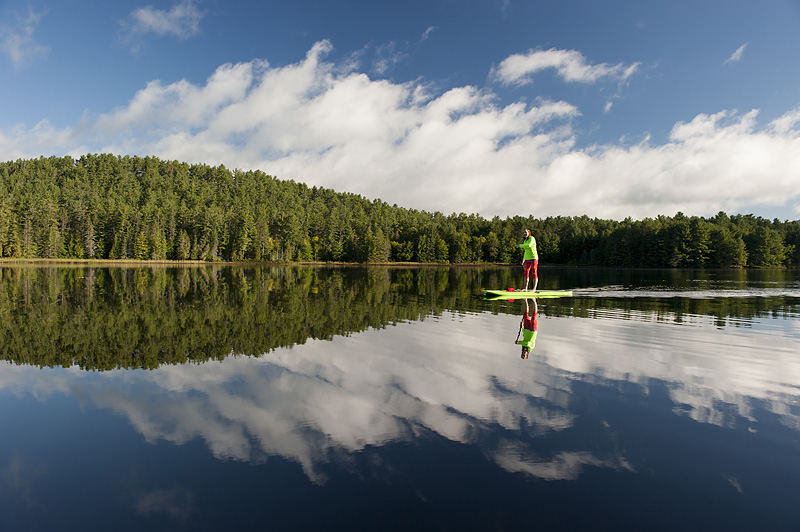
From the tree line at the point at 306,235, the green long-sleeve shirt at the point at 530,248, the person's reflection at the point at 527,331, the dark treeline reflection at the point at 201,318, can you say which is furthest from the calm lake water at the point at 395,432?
the tree line at the point at 306,235

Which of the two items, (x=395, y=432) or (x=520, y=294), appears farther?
(x=520, y=294)

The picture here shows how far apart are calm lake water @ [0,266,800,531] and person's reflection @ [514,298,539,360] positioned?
11.3 inches

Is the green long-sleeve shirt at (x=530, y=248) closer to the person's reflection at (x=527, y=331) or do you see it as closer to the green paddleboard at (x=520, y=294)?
the green paddleboard at (x=520, y=294)

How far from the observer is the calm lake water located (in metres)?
4.60

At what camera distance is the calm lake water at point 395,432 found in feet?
15.1

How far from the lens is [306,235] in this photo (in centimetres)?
14300

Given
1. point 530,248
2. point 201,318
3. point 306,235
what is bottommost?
point 201,318

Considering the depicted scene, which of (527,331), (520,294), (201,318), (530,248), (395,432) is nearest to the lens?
(395,432)

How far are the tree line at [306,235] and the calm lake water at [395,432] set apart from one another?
389 ft

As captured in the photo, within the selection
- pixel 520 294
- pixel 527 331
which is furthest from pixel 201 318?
pixel 520 294

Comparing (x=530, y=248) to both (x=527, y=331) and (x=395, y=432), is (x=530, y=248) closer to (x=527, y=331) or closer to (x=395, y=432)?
(x=527, y=331)

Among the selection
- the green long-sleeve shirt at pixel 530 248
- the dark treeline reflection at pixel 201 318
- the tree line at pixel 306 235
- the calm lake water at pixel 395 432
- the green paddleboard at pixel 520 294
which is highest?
the tree line at pixel 306 235

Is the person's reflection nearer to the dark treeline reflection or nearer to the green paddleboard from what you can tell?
the dark treeline reflection

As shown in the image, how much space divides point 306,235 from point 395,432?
140479 millimetres
